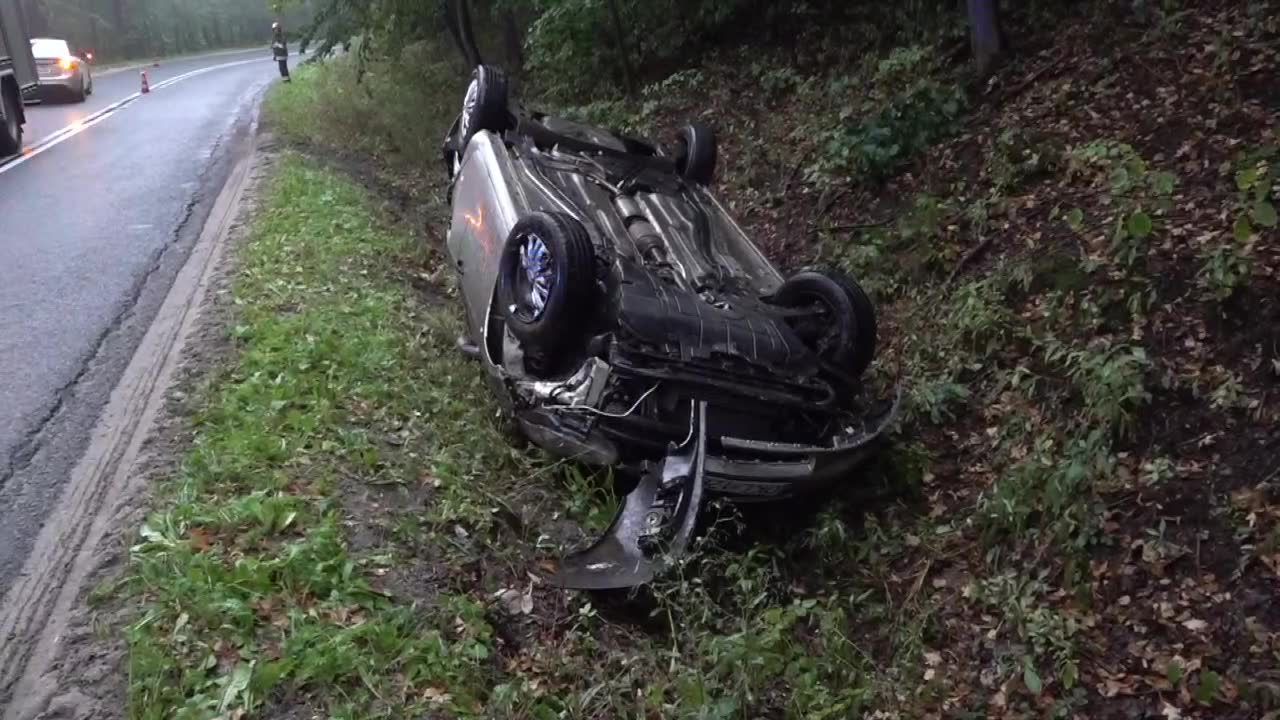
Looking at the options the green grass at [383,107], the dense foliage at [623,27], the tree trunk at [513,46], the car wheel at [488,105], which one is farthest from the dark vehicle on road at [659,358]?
the tree trunk at [513,46]

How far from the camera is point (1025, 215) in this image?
612 cm

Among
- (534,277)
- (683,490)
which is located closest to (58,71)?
(534,277)

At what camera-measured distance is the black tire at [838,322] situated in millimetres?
5020

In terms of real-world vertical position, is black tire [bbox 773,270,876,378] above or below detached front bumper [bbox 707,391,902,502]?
above

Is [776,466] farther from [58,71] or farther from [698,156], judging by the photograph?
[58,71]

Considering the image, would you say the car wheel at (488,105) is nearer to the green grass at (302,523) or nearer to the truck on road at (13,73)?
the green grass at (302,523)

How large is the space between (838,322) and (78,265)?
18.3ft

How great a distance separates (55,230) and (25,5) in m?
9.36

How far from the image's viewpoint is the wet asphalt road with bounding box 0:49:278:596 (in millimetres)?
4762

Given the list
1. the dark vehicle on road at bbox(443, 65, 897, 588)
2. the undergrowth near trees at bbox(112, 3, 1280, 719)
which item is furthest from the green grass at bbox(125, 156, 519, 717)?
the dark vehicle on road at bbox(443, 65, 897, 588)

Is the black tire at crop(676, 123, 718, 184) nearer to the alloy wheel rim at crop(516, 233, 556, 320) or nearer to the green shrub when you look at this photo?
the green shrub

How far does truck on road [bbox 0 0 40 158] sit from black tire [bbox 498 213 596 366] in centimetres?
1057

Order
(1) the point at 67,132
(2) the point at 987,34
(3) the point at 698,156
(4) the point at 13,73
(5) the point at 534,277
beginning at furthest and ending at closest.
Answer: (1) the point at 67,132, (4) the point at 13,73, (2) the point at 987,34, (3) the point at 698,156, (5) the point at 534,277

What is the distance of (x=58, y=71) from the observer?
1908cm
